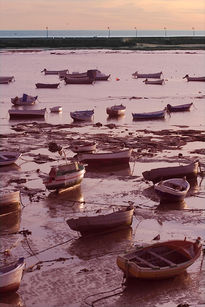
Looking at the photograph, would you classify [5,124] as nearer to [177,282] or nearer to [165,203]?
[165,203]

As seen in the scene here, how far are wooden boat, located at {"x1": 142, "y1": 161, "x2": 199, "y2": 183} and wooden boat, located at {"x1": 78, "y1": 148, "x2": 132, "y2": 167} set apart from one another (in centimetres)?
417

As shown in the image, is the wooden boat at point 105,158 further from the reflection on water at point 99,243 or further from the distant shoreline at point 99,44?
the distant shoreline at point 99,44

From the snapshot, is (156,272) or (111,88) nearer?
(156,272)

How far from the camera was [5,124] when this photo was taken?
151 ft

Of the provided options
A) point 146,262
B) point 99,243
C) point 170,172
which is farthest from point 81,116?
point 146,262

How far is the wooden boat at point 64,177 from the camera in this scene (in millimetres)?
26656

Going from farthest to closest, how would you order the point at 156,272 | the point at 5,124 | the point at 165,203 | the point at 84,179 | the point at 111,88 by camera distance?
the point at 111,88
the point at 5,124
the point at 84,179
the point at 165,203
the point at 156,272

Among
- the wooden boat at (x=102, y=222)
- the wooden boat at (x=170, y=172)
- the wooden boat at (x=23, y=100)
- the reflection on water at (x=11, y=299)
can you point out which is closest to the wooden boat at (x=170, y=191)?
the wooden boat at (x=170, y=172)

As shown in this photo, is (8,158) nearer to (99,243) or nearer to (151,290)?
(99,243)

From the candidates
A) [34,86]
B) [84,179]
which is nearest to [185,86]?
[34,86]

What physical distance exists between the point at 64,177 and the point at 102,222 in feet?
18.0

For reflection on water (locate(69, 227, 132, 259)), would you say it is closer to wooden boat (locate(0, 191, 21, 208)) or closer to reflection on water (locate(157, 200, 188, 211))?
reflection on water (locate(157, 200, 188, 211))

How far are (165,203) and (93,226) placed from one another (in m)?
4.94

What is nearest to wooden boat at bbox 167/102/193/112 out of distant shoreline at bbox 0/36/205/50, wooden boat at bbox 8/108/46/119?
wooden boat at bbox 8/108/46/119
